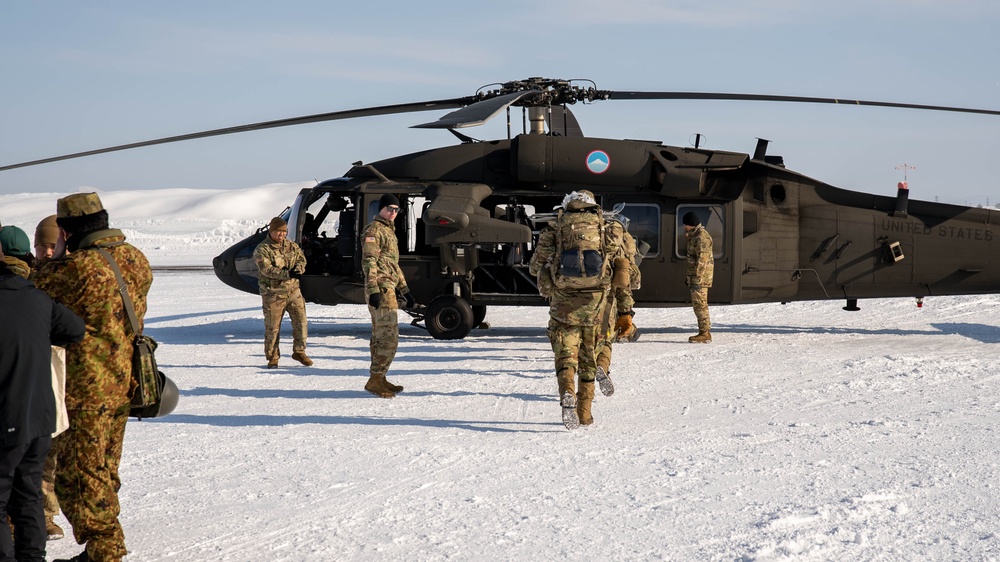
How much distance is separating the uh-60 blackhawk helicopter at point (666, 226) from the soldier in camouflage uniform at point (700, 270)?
0.37 m

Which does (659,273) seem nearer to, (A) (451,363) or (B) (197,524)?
(A) (451,363)

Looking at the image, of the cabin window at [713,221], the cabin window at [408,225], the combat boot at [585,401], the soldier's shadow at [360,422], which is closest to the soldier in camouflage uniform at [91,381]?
the soldier's shadow at [360,422]

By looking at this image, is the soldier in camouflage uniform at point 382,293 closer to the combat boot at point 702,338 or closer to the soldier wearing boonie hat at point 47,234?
the soldier wearing boonie hat at point 47,234

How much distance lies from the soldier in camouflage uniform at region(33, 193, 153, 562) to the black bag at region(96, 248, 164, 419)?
0.04m

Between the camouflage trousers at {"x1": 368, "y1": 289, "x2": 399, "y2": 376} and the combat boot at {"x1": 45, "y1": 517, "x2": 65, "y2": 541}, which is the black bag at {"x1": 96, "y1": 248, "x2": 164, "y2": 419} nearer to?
the combat boot at {"x1": 45, "y1": 517, "x2": 65, "y2": 541}

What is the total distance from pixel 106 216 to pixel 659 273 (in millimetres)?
9395

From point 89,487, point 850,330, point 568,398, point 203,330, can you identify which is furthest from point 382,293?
point 850,330

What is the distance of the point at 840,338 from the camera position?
1241 centimetres

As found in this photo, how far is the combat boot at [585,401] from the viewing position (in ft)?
22.2

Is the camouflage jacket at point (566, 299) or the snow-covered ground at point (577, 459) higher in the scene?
the camouflage jacket at point (566, 299)

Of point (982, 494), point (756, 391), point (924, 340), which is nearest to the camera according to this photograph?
point (982, 494)

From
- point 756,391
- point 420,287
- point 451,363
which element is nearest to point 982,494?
point 756,391

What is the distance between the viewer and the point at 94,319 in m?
3.86

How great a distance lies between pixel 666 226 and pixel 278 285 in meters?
5.25
